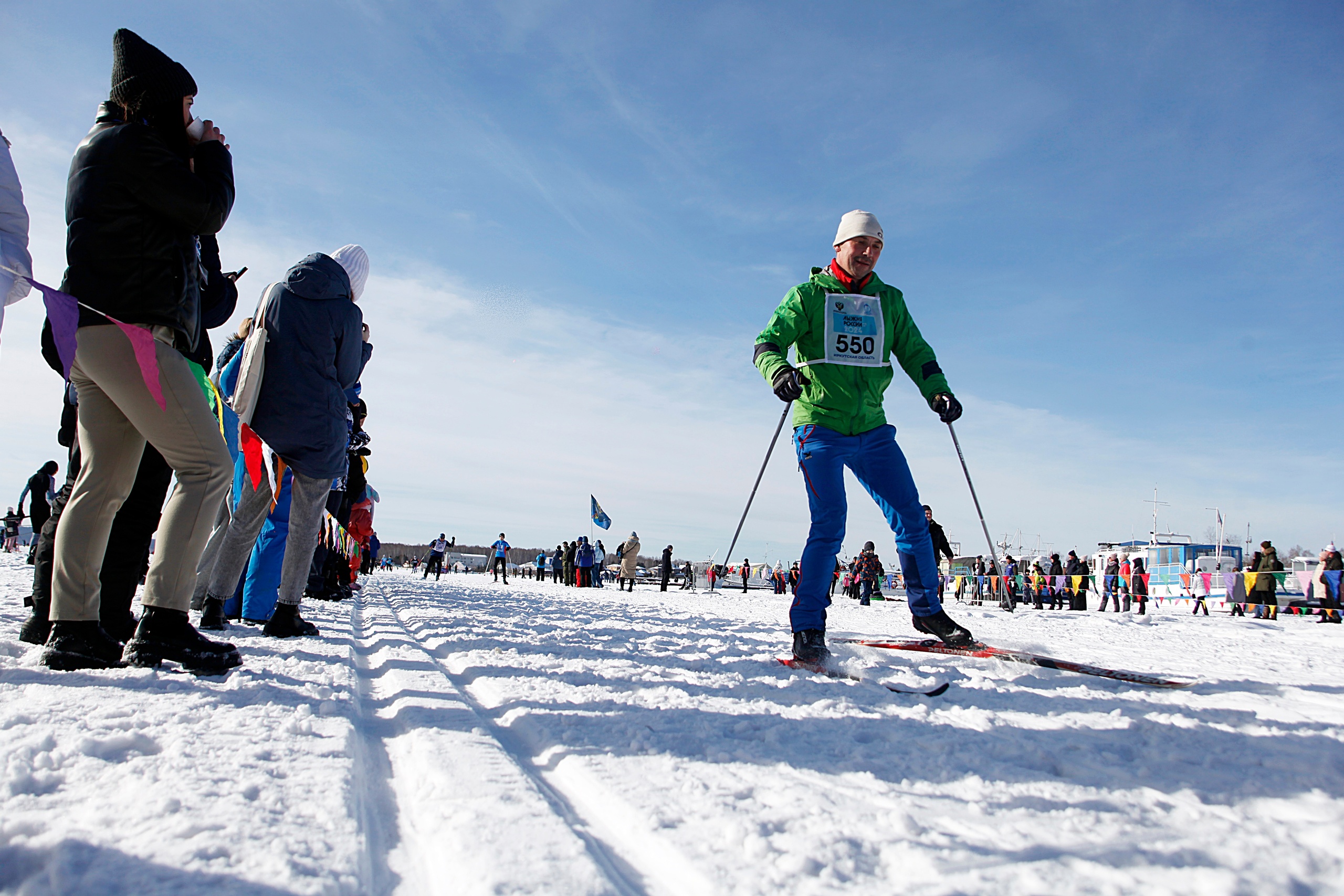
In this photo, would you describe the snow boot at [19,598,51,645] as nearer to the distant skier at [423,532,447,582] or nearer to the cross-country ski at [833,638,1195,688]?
the cross-country ski at [833,638,1195,688]

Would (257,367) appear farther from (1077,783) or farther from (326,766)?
(1077,783)

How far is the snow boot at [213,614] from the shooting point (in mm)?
3875

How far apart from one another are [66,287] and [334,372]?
1588mm

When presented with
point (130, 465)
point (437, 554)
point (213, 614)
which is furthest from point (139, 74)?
point (437, 554)

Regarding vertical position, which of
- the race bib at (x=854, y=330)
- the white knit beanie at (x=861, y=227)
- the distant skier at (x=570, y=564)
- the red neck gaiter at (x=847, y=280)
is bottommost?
the distant skier at (x=570, y=564)

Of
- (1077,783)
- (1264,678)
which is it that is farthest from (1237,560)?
(1077,783)

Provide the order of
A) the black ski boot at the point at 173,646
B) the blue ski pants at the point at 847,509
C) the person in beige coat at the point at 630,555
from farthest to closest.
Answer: the person in beige coat at the point at 630,555
the blue ski pants at the point at 847,509
the black ski boot at the point at 173,646

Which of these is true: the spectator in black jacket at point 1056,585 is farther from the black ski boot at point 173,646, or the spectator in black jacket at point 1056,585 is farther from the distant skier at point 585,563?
the black ski boot at point 173,646

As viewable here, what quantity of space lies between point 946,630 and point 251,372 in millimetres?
3706

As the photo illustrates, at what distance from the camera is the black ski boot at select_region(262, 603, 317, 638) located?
3746 millimetres

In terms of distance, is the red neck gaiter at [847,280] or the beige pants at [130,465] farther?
the red neck gaiter at [847,280]

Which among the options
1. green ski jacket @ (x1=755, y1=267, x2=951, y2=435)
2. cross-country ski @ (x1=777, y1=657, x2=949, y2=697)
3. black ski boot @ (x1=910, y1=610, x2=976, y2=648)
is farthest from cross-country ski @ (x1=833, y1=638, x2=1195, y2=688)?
green ski jacket @ (x1=755, y1=267, x2=951, y2=435)

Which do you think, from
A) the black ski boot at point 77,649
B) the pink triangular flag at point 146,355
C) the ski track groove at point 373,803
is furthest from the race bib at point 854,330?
the black ski boot at point 77,649

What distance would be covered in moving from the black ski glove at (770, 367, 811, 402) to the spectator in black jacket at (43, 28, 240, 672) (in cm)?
237
